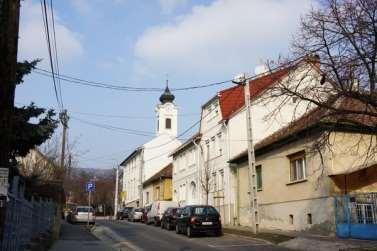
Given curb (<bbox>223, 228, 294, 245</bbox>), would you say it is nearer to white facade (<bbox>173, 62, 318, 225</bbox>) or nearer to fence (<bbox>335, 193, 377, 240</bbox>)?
fence (<bbox>335, 193, 377, 240</bbox>)

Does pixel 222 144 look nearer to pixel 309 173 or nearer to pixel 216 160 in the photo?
pixel 216 160

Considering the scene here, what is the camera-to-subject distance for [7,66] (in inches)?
355

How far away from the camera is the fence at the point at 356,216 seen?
2152 cm

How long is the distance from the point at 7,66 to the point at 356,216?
694 inches

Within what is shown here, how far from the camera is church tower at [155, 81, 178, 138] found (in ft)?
265

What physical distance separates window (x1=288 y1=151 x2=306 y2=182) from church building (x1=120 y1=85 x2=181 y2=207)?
45535mm

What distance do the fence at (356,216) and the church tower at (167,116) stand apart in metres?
57.9

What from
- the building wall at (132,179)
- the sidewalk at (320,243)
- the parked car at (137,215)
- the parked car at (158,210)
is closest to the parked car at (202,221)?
the sidewalk at (320,243)

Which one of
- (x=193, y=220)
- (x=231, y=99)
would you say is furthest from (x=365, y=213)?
(x=231, y=99)

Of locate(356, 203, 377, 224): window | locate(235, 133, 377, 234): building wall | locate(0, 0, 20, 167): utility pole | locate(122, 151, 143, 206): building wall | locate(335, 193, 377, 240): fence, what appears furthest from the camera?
locate(122, 151, 143, 206): building wall

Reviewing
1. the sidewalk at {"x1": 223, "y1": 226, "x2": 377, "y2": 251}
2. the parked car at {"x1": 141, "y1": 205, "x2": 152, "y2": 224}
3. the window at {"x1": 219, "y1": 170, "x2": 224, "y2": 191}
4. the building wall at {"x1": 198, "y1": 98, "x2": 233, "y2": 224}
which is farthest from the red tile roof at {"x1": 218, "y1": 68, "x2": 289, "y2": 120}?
the sidewalk at {"x1": 223, "y1": 226, "x2": 377, "y2": 251}

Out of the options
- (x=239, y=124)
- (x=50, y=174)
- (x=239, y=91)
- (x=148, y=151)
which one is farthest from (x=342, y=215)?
(x=148, y=151)

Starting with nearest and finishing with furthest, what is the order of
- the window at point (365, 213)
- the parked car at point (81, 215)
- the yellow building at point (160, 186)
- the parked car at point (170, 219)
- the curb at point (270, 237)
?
the window at point (365, 213)
the curb at point (270, 237)
the parked car at point (170, 219)
the parked car at point (81, 215)
the yellow building at point (160, 186)

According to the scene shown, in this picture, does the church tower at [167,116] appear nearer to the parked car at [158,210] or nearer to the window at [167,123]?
the window at [167,123]
